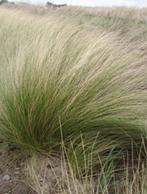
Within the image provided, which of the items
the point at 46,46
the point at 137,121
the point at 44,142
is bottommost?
the point at 44,142

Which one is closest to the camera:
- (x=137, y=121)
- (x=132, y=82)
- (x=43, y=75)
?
(x=137, y=121)

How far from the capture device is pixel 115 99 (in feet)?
6.50

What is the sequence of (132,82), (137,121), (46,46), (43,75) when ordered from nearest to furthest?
(137,121), (43,75), (132,82), (46,46)

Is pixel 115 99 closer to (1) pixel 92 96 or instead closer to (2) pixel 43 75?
(1) pixel 92 96

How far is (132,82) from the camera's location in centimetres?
218

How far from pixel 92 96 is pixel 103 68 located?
0.76 feet

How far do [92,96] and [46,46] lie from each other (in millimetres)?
655

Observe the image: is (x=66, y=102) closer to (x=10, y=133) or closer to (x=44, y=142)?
(x=44, y=142)

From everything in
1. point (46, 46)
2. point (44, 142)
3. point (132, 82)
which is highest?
point (46, 46)

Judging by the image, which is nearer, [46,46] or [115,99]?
[115,99]

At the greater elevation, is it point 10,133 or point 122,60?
point 122,60

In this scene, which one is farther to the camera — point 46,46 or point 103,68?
point 46,46

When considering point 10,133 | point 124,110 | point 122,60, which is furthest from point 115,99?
point 10,133

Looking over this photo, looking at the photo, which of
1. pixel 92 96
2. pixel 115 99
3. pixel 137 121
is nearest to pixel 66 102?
pixel 92 96
